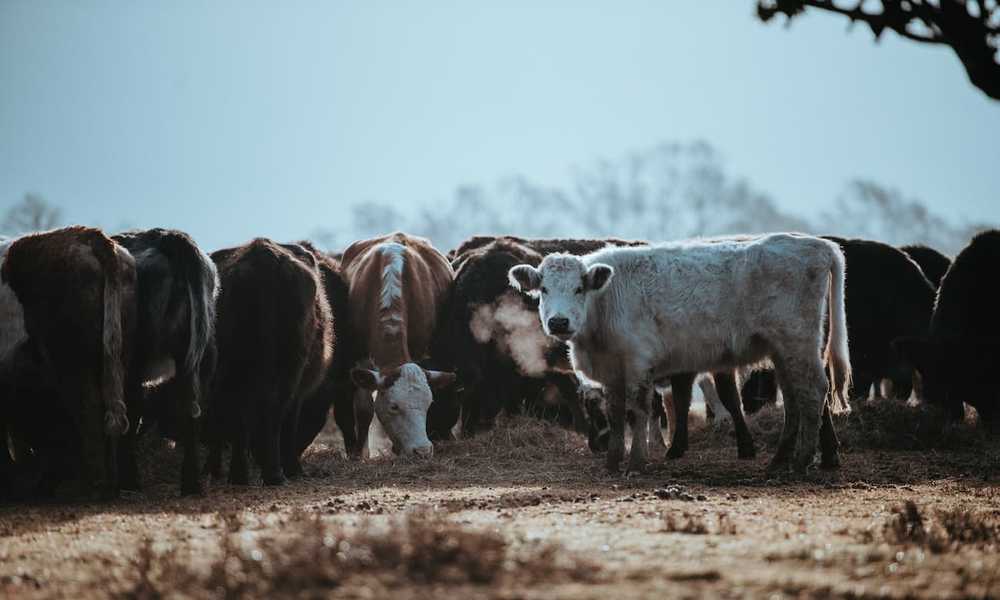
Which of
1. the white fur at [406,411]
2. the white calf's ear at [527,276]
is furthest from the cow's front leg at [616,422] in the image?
the white fur at [406,411]

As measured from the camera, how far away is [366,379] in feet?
34.7

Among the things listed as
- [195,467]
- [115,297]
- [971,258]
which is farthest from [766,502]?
[971,258]

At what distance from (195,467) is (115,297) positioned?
1.34 m

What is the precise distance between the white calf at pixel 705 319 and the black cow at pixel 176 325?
2.62 m

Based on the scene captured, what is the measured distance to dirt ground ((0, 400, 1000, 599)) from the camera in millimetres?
4125

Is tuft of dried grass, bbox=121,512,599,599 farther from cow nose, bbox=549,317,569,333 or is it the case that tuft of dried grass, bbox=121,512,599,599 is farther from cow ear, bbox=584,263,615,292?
cow ear, bbox=584,263,615,292

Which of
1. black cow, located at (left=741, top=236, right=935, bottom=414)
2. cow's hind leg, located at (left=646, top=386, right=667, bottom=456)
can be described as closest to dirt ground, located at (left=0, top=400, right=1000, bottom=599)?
cow's hind leg, located at (left=646, top=386, right=667, bottom=456)

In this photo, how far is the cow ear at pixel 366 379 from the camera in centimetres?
1059

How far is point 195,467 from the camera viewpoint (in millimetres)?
7879

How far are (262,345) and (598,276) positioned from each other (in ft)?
8.66

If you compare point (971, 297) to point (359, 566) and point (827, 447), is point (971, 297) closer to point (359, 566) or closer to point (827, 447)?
point (827, 447)

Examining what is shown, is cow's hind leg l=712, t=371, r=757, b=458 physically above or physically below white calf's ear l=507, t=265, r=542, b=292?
below

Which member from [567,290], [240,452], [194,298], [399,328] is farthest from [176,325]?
[399,328]

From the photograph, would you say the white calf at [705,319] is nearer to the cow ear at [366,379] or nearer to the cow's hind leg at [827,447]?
the cow's hind leg at [827,447]
